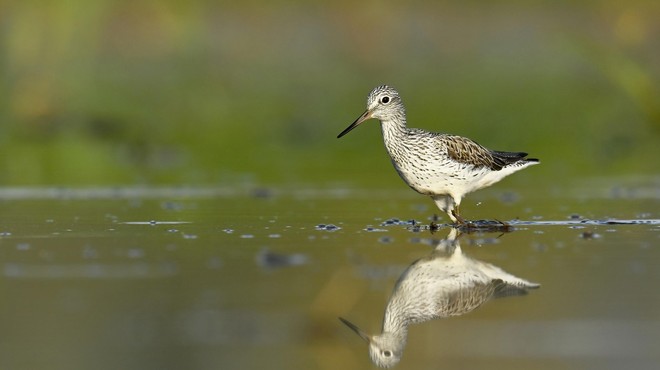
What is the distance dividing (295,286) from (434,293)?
0.89m

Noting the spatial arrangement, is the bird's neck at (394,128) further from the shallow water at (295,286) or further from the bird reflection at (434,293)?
the bird reflection at (434,293)

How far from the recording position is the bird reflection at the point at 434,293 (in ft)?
23.3

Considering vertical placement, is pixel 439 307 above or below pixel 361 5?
below

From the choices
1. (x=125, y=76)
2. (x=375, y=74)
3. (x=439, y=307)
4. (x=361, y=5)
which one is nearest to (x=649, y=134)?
(x=375, y=74)

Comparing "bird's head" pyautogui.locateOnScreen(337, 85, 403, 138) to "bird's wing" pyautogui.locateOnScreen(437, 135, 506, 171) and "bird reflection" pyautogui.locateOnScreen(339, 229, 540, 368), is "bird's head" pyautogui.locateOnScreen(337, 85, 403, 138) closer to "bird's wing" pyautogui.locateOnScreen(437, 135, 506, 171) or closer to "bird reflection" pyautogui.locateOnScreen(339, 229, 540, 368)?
"bird's wing" pyautogui.locateOnScreen(437, 135, 506, 171)

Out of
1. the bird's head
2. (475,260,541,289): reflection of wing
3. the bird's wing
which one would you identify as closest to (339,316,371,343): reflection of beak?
(475,260,541,289): reflection of wing

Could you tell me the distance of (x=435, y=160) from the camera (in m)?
12.7

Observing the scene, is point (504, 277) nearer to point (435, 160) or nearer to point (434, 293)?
point (434, 293)

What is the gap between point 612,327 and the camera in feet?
23.3

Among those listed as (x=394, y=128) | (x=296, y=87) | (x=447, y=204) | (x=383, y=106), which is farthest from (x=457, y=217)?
(x=296, y=87)

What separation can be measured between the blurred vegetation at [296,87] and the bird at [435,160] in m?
3.34

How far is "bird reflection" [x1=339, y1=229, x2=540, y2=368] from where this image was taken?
7109 mm

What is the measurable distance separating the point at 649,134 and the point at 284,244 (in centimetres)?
1201

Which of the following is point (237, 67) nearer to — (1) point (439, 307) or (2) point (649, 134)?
(2) point (649, 134)
